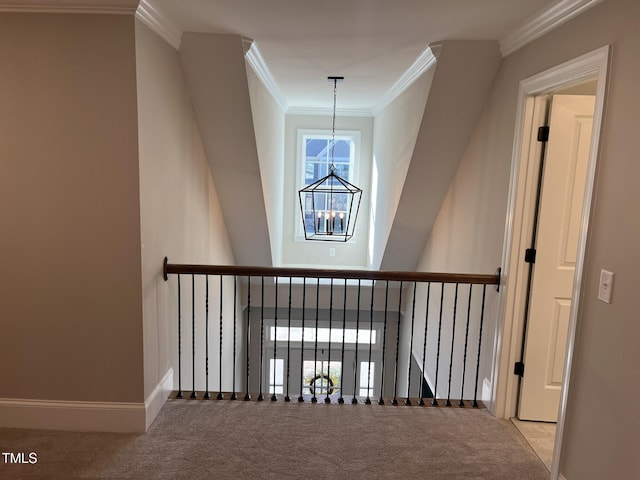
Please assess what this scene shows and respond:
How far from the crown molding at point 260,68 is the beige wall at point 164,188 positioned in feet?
1.57

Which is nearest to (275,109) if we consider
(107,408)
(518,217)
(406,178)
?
(406,178)

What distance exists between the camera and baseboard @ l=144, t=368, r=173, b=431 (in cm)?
260

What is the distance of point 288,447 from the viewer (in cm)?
245

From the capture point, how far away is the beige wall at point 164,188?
2439mm

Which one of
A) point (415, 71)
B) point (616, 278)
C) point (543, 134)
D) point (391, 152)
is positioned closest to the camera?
point (616, 278)

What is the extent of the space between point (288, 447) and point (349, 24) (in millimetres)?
2425

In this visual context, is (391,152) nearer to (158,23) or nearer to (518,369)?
(518,369)

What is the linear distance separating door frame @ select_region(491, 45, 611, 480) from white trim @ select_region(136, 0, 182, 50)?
2081 millimetres

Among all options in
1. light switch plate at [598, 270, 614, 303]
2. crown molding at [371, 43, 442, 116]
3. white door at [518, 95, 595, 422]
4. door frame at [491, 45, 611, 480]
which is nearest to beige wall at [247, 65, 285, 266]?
crown molding at [371, 43, 442, 116]

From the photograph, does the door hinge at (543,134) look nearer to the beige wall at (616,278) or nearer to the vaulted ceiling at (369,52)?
the beige wall at (616,278)

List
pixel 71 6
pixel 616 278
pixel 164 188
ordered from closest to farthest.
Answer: pixel 616 278 → pixel 71 6 → pixel 164 188

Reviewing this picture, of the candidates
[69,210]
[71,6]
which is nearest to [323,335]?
[69,210]

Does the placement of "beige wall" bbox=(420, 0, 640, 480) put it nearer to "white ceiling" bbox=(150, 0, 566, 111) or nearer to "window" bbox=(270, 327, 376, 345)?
"white ceiling" bbox=(150, 0, 566, 111)

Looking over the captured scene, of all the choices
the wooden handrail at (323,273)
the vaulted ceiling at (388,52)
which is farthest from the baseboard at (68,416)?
the vaulted ceiling at (388,52)
